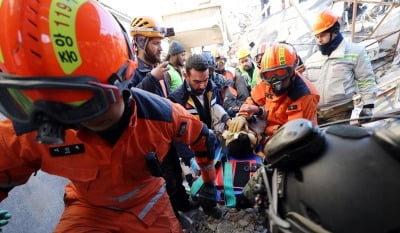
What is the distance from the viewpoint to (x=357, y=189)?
74 cm

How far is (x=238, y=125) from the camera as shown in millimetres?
2998

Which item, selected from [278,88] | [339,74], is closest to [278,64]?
[278,88]

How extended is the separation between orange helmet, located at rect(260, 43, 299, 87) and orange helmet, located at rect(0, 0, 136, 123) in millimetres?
2060

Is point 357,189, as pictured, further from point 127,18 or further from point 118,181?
point 127,18

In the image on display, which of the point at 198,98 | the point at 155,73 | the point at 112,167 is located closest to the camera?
the point at 112,167

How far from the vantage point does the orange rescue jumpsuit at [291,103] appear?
2.93 m

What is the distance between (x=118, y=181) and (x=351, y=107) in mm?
3232

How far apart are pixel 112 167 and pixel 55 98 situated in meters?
0.58

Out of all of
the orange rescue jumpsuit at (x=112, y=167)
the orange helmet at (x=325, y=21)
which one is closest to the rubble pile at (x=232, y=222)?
the orange rescue jumpsuit at (x=112, y=167)

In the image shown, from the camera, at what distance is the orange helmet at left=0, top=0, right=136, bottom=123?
3.47 ft

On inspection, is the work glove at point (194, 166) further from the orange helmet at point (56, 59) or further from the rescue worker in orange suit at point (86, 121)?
the orange helmet at point (56, 59)

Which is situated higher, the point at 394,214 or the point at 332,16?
the point at 332,16

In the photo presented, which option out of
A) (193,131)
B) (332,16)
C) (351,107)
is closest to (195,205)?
(193,131)

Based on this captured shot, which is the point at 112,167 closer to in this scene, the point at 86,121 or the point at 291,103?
the point at 86,121
